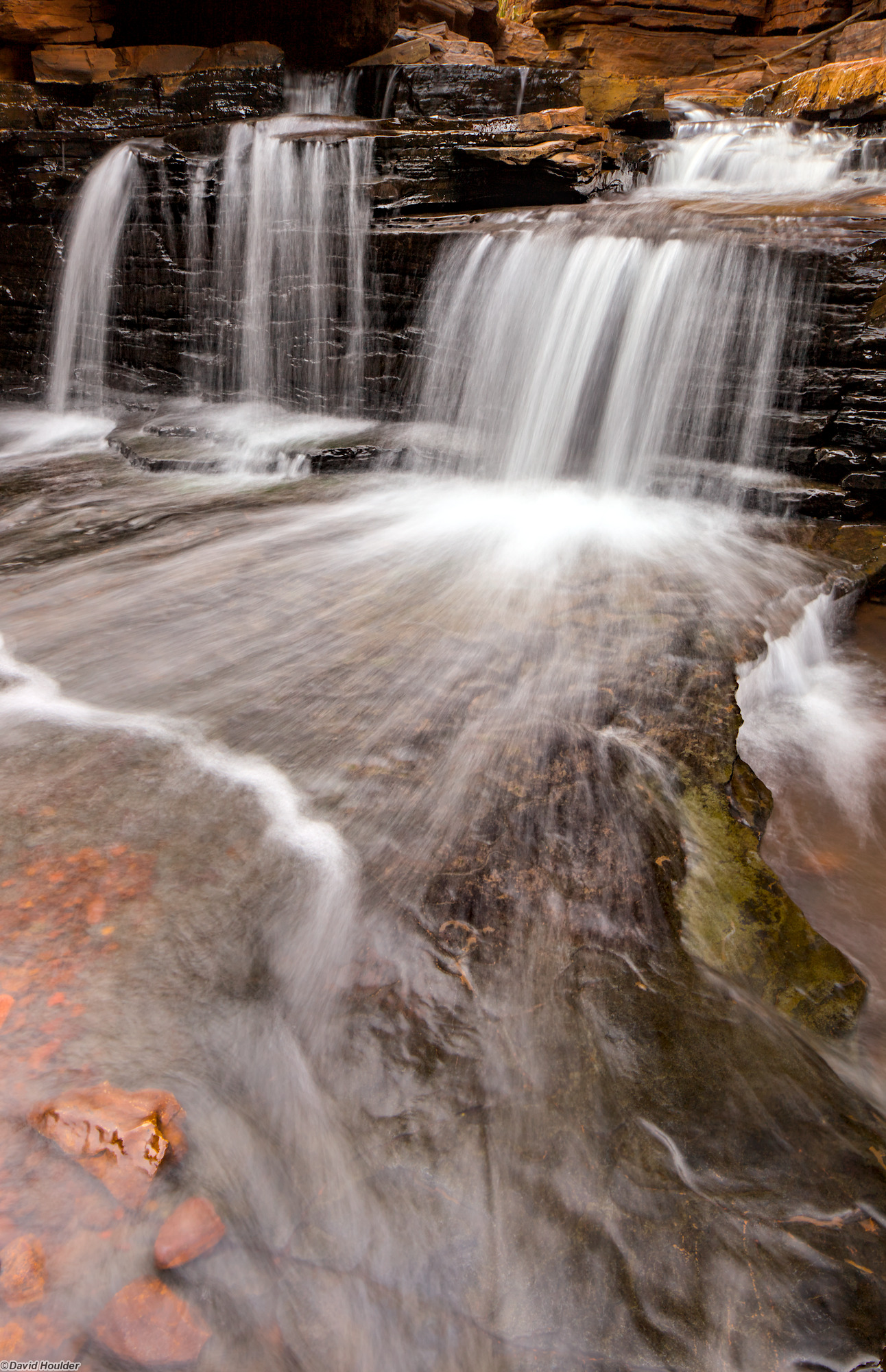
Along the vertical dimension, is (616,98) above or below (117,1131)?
above

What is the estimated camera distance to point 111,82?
9.12 m

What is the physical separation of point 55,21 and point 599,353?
987 cm

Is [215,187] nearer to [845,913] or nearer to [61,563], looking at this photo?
[61,563]

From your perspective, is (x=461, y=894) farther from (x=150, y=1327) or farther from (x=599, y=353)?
(x=599, y=353)

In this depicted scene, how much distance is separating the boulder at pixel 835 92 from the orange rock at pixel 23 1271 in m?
12.2

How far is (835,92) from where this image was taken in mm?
9281

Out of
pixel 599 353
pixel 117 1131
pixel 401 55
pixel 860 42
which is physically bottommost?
pixel 117 1131

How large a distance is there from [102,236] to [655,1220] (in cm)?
986

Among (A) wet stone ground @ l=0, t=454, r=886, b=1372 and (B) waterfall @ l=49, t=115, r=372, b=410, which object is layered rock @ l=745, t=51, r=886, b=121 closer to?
(B) waterfall @ l=49, t=115, r=372, b=410

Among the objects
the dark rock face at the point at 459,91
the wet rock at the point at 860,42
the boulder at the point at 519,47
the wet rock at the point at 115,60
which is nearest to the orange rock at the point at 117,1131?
the dark rock face at the point at 459,91

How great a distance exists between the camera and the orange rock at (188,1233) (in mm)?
1419

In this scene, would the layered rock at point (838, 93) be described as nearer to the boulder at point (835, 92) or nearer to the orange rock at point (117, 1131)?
the boulder at point (835, 92)

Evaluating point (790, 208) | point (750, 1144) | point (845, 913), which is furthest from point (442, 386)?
point (750, 1144)

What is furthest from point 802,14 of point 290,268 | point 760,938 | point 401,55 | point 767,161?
point 760,938
